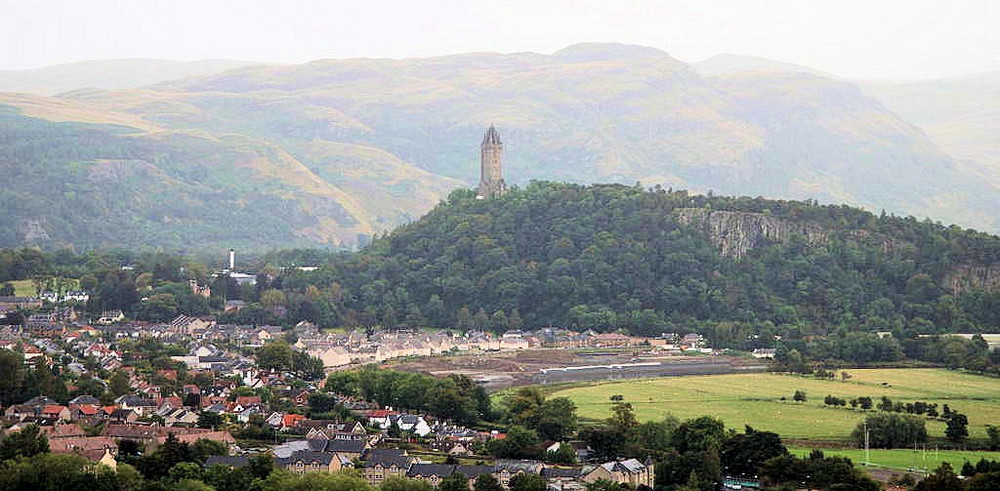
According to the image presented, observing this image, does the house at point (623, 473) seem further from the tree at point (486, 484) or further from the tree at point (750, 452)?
the tree at point (486, 484)

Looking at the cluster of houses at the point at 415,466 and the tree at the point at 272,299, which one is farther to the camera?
the tree at the point at 272,299

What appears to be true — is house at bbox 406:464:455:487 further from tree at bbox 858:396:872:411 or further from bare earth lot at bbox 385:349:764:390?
bare earth lot at bbox 385:349:764:390

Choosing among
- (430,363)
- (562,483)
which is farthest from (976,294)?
(562,483)

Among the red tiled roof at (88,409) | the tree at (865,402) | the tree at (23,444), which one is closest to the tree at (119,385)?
the red tiled roof at (88,409)

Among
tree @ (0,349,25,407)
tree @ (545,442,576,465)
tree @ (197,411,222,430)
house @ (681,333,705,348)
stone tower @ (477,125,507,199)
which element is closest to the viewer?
tree @ (545,442,576,465)

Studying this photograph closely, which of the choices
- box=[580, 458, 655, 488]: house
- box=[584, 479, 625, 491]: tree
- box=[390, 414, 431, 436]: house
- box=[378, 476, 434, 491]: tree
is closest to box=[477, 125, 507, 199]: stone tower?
box=[390, 414, 431, 436]: house

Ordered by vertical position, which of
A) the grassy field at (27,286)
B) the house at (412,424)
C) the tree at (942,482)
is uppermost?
the tree at (942,482)

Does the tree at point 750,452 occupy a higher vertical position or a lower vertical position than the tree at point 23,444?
lower
